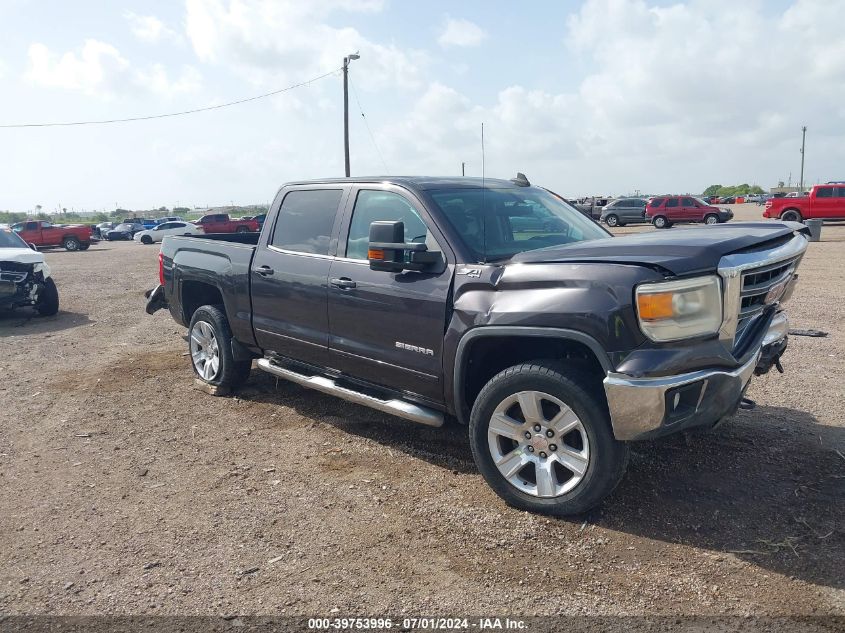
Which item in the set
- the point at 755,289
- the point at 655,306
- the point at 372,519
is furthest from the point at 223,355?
the point at 755,289

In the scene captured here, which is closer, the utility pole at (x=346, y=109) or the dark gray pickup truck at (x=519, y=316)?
the dark gray pickup truck at (x=519, y=316)

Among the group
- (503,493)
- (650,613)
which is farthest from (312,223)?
(650,613)

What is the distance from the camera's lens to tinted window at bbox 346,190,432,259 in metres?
4.56

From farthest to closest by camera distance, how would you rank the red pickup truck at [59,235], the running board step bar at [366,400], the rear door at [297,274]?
the red pickup truck at [59,235] < the rear door at [297,274] < the running board step bar at [366,400]

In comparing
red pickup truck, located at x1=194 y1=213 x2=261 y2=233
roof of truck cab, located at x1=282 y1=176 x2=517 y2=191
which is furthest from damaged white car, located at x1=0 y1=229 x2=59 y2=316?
→ red pickup truck, located at x1=194 y1=213 x2=261 y2=233

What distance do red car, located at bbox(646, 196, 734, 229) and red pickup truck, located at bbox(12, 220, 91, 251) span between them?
28.2 meters

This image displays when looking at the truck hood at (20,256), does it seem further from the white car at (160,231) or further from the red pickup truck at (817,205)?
the white car at (160,231)

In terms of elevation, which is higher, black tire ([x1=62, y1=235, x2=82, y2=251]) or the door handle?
black tire ([x1=62, y1=235, x2=82, y2=251])

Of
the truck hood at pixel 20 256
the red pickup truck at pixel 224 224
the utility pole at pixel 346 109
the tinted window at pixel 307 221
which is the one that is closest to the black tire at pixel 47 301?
the truck hood at pixel 20 256

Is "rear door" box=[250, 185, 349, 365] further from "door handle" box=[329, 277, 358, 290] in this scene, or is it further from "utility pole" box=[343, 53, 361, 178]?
"utility pole" box=[343, 53, 361, 178]

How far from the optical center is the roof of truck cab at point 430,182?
15.4 ft

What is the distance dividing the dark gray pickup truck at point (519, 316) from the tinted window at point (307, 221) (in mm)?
17

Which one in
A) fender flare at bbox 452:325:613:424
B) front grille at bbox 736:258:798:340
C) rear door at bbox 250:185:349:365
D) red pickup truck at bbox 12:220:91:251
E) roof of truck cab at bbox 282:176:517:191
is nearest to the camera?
fender flare at bbox 452:325:613:424

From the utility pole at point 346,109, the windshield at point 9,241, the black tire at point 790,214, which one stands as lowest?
the windshield at point 9,241
